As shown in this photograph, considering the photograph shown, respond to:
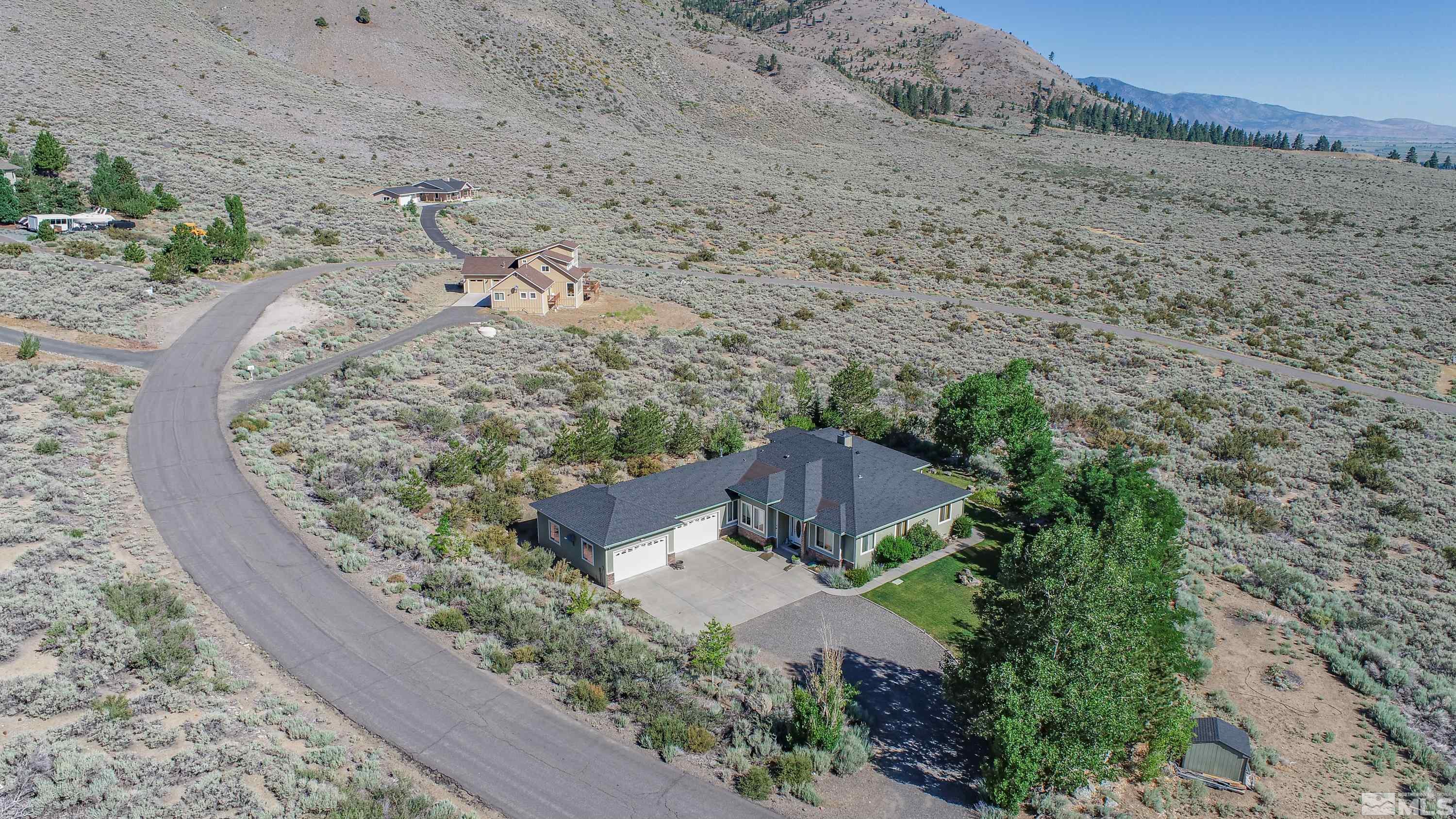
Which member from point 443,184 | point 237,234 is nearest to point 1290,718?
point 237,234

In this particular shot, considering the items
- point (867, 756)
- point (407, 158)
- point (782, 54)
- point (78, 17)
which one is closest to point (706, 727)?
point (867, 756)

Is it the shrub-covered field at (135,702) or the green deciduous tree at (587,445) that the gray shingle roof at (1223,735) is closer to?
the shrub-covered field at (135,702)

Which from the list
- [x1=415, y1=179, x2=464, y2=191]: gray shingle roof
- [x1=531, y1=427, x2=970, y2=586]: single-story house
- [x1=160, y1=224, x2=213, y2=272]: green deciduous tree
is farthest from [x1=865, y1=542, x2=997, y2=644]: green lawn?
[x1=415, y1=179, x2=464, y2=191]: gray shingle roof

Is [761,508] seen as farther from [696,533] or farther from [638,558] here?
[638,558]

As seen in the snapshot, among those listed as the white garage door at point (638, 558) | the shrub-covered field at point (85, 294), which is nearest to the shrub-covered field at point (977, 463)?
the white garage door at point (638, 558)

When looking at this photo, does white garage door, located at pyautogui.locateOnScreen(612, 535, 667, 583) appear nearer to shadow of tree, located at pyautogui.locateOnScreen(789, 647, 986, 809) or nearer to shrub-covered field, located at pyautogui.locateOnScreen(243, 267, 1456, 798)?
shrub-covered field, located at pyautogui.locateOnScreen(243, 267, 1456, 798)
